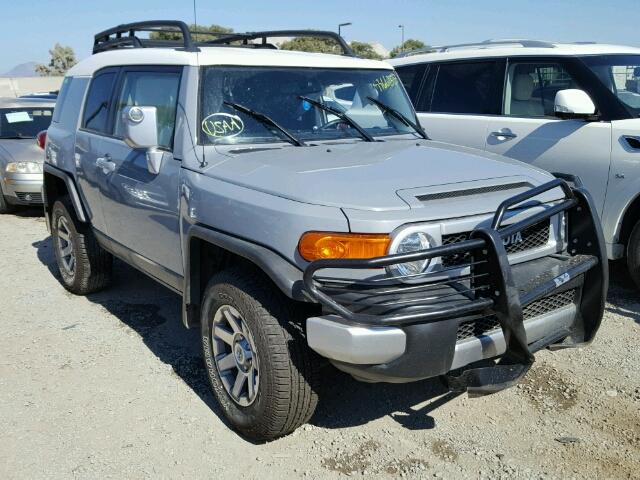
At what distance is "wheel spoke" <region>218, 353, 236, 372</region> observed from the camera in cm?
335

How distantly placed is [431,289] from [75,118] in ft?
12.1

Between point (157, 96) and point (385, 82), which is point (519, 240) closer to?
point (385, 82)

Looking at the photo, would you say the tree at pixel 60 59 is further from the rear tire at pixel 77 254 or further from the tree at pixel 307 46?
the rear tire at pixel 77 254

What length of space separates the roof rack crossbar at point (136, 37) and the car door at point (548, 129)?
9.62 feet

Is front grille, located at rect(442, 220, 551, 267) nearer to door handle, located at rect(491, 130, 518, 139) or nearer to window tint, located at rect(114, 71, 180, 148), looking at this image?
window tint, located at rect(114, 71, 180, 148)

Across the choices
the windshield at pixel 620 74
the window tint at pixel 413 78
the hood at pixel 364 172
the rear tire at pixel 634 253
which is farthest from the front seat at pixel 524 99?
the hood at pixel 364 172

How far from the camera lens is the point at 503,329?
2766mm

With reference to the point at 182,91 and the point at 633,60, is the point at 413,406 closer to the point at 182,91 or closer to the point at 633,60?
the point at 182,91

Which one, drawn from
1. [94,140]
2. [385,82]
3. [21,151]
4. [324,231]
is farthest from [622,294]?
[21,151]

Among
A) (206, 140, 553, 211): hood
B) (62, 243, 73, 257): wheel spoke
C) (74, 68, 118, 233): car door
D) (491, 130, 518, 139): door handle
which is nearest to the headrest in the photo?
(491, 130, 518, 139): door handle

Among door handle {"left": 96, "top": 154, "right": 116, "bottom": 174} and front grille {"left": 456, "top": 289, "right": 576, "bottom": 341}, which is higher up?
door handle {"left": 96, "top": 154, "right": 116, "bottom": 174}

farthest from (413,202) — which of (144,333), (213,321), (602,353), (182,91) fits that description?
(144,333)

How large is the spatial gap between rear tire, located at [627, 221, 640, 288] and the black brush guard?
2151 millimetres

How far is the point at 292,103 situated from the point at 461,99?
2802mm
